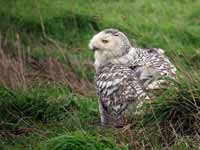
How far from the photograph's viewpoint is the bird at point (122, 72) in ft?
22.6

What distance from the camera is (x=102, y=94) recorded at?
7.16m

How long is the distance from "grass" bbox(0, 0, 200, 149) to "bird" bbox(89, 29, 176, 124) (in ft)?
0.68

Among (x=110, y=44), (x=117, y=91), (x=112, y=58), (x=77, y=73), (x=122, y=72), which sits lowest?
(x=117, y=91)

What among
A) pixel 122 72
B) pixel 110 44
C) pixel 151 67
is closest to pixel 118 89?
pixel 122 72

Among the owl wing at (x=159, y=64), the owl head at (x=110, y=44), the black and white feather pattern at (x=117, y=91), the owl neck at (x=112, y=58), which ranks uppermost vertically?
the owl head at (x=110, y=44)

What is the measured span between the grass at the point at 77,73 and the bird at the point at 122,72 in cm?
21

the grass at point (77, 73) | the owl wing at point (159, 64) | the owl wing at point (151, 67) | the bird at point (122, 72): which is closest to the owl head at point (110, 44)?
the bird at point (122, 72)

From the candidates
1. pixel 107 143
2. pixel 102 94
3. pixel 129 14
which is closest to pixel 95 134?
pixel 107 143

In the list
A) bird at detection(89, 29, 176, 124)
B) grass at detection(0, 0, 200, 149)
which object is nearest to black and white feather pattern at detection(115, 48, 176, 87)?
bird at detection(89, 29, 176, 124)

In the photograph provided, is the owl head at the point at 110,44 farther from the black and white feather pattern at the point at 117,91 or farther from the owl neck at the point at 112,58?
the black and white feather pattern at the point at 117,91

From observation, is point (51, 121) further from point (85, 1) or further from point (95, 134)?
point (85, 1)

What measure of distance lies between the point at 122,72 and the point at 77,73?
2749mm

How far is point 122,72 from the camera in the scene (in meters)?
7.11

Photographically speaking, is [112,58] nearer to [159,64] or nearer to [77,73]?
[159,64]
